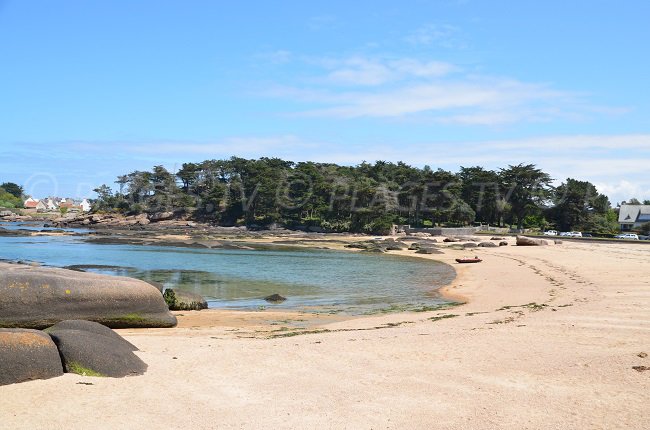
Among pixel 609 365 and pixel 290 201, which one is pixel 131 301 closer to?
pixel 609 365

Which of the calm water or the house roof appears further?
the house roof

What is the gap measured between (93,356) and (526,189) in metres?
85.9

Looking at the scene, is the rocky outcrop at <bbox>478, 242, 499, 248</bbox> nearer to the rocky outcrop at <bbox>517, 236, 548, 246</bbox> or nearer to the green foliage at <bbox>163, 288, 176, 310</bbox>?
the rocky outcrop at <bbox>517, 236, 548, 246</bbox>

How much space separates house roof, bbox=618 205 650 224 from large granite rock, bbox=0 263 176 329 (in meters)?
99.6

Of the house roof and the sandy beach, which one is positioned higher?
the house roof

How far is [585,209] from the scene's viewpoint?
278 ft

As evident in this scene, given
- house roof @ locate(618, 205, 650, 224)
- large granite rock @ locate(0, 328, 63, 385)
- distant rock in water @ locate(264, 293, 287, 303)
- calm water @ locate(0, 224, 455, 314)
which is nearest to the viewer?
large granite rock @ locate(0, 328, 63, 385)

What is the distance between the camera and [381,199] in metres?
83.5

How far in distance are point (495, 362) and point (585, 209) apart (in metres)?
83.3

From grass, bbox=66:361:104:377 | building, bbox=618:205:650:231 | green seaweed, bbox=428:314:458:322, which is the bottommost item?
green seaweed, bbox=428:314:458:322

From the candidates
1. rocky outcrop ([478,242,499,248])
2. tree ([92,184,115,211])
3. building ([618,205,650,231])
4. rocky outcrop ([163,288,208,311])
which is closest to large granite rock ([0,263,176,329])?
rocky outcrop ([163,288,208,311])

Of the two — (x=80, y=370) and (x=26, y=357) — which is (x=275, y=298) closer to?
(x=80, y=370)

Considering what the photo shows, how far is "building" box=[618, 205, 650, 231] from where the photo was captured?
96312 millimetres

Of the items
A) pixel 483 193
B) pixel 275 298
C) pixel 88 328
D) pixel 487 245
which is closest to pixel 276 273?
pixel 275 298
